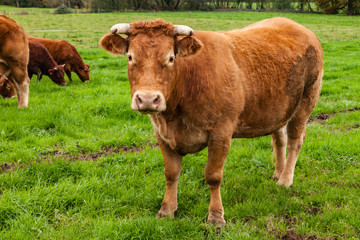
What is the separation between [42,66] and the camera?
11.0m

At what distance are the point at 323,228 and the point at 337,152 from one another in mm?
2280

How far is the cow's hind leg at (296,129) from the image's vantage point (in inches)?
185

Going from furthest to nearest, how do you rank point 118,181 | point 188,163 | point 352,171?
1. point 188,163
2. point 352,171
3. point 118,181

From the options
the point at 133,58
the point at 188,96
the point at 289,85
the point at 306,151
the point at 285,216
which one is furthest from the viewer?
the point at 306,151

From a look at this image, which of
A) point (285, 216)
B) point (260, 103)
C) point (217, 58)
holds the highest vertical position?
point (217, 58)

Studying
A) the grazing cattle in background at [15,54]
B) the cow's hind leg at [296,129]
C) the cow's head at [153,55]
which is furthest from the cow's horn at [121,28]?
the grazing cattle in background at [15,54]

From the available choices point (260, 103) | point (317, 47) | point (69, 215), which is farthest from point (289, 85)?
point (69, 215)

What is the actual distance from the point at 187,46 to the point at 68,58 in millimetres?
9997

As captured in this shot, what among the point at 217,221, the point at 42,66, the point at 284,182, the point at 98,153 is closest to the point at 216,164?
the point at 217,221

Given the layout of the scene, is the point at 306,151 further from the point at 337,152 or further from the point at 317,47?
the point at 317,47

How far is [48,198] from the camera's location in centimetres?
391

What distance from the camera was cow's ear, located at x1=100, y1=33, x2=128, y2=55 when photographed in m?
3.39

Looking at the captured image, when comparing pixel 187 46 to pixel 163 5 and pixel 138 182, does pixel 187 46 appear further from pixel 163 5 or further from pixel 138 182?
pixel 163 5

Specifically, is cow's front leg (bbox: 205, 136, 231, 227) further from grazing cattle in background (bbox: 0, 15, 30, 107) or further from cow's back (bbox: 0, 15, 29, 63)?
cow's back (bbox: 0, 15, 29, 63)
